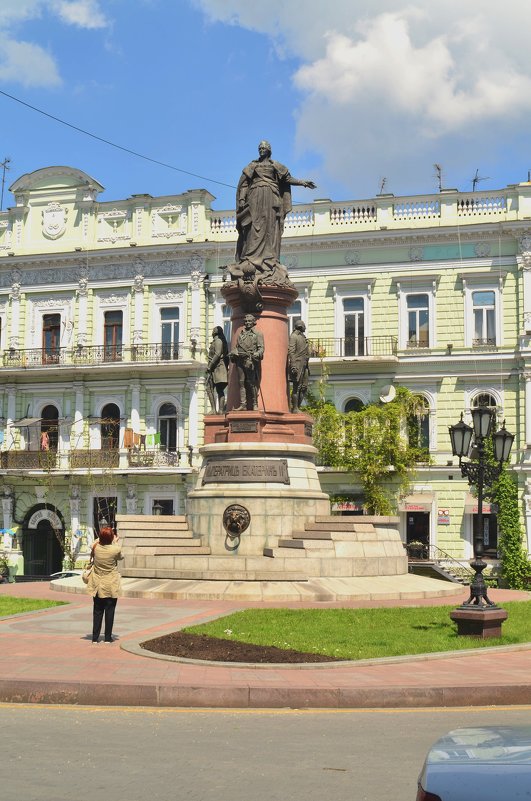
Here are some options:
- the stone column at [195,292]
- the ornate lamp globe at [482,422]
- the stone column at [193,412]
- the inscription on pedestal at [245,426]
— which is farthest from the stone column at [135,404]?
the ornate lamp globe at [482,422]

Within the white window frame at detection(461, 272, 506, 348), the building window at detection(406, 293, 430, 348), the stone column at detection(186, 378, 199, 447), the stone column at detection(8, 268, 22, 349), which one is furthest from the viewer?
the stone column at detection(8, 268, 22, 349)

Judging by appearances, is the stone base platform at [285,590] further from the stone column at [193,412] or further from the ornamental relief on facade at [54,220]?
the ornamental relief on facade at [54,220]

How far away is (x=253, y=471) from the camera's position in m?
23.7

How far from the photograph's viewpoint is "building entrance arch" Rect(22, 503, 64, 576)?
47188 mm

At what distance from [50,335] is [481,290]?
63.7 feet

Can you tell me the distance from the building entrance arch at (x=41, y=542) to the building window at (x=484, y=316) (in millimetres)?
19663

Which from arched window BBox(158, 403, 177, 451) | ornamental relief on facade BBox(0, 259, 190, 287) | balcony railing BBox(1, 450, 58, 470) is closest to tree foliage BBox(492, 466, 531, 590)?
arched window BBox(158, 403, 177, 451)

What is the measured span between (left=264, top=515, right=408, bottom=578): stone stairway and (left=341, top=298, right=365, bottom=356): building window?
20516 mm

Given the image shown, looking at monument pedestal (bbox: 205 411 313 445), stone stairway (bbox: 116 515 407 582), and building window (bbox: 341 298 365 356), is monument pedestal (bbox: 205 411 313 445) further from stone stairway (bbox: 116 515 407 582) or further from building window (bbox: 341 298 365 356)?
building window (bbox: 341 298 365 356)

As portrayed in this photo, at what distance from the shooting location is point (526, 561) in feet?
133

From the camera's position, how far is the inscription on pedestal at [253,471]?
77.8 feet

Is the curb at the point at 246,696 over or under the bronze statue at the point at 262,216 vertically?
under

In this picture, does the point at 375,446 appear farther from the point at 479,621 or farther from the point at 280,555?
the point at 479,621

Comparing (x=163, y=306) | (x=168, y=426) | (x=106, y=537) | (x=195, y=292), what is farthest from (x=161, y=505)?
(x=106, y=537)
